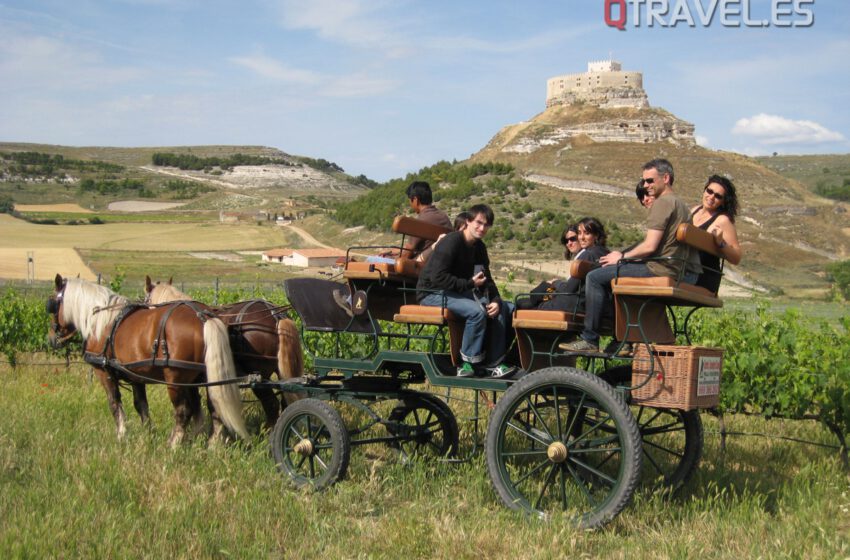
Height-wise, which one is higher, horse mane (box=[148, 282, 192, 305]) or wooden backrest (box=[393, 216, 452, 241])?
wooden backrest (box=[393, 216, 452, 241])

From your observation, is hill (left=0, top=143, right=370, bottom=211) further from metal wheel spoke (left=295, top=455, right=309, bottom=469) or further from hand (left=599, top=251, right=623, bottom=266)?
hand (left=599, top=251, right=623, bottom=266)

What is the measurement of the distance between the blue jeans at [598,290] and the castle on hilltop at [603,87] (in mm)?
112089

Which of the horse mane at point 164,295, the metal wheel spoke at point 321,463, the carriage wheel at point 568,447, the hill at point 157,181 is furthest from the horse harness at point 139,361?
the hill at point 157,181

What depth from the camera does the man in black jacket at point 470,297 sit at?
638 centimetres

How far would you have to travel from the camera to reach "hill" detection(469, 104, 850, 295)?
239ft

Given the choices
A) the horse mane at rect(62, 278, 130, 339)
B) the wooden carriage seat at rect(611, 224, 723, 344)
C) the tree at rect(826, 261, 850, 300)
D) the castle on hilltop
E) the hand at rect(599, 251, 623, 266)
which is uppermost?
the castle on hilltop

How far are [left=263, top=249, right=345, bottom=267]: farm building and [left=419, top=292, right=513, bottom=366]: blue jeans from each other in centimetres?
5071

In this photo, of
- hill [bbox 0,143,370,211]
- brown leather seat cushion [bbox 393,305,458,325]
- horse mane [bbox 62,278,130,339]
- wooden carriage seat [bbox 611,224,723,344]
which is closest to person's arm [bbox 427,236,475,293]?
brown leather seat cushion [bbox 393,305,458,325]

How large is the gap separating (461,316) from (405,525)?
161 centimetres

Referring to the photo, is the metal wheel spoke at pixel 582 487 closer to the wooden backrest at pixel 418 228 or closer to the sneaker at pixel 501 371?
the sneaker at pixel 501 371

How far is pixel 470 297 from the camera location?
6691 millimetres

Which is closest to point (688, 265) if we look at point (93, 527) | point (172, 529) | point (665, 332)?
point (665, 332)

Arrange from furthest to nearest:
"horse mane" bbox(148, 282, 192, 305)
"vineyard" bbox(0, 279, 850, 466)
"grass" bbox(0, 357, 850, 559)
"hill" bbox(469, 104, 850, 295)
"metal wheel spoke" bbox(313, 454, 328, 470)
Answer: "hill" bbox(469, 104, 850, 295), "horse mane" bbox(148, 282, 192, 305), "vineyard" bbox(0, 279, 850, 466), "metal wheel spoke" bbox(313, 454, 328, 470), "grass" bbox(0, 357, 850, 559)

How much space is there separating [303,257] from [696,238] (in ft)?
195
